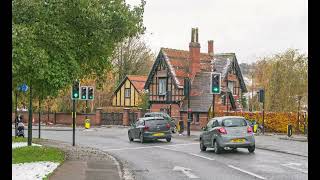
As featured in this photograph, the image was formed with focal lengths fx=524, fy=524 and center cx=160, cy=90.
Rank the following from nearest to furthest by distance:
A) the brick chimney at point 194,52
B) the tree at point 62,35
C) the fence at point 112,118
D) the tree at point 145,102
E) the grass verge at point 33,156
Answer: the tree at point 62,35 < the grass verge at point 33,156 < the brick chimney at point 194,52 < the tree at point 145,102 < the fence at point 112,118

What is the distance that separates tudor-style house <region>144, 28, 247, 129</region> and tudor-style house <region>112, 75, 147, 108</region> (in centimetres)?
1139

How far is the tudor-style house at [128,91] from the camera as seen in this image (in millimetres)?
70075

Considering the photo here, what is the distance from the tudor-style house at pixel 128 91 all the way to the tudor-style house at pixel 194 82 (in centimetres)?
1139

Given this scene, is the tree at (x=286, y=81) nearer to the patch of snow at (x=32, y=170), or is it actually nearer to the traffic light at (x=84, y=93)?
the traffic light at (x=84, y=93)

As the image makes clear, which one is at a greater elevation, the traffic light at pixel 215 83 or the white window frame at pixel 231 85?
the white window frame at pixel 231 85

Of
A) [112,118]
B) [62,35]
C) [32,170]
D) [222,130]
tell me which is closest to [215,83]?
[222,130]

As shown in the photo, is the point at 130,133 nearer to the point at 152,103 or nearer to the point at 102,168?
the point at 102,168

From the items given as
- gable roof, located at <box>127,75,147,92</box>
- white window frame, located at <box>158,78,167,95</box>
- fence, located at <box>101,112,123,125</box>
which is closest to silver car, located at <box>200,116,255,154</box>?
white window frame, located at <box>158,78,167,95</box>

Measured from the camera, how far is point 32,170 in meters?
15.0

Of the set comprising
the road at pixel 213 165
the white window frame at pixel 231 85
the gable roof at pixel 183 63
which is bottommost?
the road at pixel 213 165

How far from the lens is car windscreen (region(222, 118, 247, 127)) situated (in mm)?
→ 22828

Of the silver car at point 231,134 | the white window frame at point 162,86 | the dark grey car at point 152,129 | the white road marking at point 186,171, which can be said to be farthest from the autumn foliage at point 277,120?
the white road marking at point 186,171

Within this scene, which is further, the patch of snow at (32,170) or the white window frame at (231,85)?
the white window frame at (231,85)

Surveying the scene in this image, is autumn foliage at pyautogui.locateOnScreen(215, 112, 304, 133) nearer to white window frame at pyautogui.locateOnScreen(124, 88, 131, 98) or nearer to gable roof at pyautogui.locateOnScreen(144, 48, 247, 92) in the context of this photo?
gable roof at pyautogui.locateOnScreen(144, 48, 247, 92)
